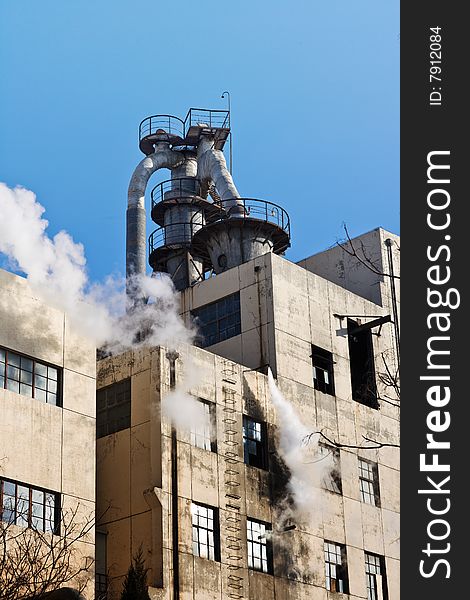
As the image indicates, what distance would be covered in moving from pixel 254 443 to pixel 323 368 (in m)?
5.57

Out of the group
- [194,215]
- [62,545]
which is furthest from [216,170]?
[62,545]

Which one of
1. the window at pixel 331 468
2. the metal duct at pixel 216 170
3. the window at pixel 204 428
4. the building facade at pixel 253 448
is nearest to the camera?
the building facade at pixel 253 448

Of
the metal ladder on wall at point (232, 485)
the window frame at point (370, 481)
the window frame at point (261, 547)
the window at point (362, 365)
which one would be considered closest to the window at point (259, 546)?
the window frame at point (261, 547)

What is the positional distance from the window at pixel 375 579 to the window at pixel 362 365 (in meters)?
6.22

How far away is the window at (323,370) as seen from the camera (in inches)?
1634

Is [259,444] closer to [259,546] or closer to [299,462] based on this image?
[299,462]

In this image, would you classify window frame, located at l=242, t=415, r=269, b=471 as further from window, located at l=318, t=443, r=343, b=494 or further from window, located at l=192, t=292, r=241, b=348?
window, located at l=192, t=292, r=241, b=348

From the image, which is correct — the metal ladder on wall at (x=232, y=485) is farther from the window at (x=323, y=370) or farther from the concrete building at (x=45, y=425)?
the concrete building at (x=45, y=425)

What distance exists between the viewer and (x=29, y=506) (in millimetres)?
29375

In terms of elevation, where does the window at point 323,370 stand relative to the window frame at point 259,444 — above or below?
above

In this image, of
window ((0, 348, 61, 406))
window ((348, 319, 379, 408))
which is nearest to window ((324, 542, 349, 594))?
window ((348, 319, 379, 408))

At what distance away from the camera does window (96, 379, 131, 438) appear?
36000 mm

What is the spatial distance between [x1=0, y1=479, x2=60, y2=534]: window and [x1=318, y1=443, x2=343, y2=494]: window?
1213 centimetres

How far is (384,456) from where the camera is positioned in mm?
42500
